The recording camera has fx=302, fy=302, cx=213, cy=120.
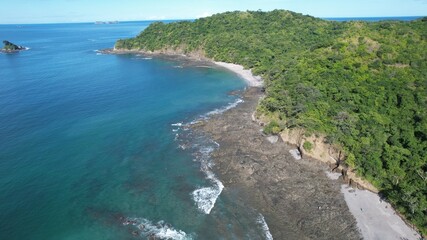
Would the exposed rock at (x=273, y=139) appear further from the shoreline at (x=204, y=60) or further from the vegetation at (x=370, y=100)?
the shoreline at (x=204, y=60)

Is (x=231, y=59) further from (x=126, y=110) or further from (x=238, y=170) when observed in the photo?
(x=238, y=170)

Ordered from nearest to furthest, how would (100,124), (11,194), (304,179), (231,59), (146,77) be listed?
(11,194) < (304,179) < (100,124) < (146,77) < (231,59)

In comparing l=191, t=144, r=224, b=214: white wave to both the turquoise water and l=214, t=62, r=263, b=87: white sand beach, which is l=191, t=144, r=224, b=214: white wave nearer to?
the turquoise water

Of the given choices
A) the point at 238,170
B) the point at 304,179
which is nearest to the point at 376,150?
the point at 304,179

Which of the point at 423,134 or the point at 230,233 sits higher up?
the point at 423,134

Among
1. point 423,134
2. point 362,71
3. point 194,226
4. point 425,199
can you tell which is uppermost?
point 362,71

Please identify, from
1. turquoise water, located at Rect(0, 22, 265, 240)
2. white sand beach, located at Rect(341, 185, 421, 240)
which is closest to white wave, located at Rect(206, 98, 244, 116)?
turquoise water, located at Rect(0, 22, 265, 240)

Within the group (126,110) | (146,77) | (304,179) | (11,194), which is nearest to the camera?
(11,194)
